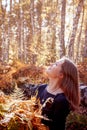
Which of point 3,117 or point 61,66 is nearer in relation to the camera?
point 3,117

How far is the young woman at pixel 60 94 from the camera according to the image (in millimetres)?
3295

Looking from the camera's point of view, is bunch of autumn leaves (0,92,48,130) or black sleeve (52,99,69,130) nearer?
bunch of autumn leaves (0,92,48,130)

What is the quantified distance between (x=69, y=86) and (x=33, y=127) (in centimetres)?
86

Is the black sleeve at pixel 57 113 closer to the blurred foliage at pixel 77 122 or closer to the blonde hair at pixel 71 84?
the blonde hair at pixel 71 84

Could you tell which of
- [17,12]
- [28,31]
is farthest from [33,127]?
[28,31]

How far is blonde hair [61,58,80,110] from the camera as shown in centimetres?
340

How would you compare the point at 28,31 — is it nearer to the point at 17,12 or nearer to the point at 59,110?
the point at 17,12

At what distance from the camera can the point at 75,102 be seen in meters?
3.40

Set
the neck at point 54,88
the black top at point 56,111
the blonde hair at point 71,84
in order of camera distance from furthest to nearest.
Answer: the neck at point 54,88
the blonde hair at point 71,84
the black top at point 56,111

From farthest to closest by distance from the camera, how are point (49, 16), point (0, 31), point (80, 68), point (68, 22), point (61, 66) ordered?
1. point (68, 22)
2. point (49, 16)
3. point (0, 31)
4. point (80, 68)
5. point (61, 66)

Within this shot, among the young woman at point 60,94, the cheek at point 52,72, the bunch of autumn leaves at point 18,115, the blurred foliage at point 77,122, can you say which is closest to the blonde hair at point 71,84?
the young woman at point 60,94

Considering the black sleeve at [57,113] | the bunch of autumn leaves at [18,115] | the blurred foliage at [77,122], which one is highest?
the bunch of autumn leaves at [18,115]

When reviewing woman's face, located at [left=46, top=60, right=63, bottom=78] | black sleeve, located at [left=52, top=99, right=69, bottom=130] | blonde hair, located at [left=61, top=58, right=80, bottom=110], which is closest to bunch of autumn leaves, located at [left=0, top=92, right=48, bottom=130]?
black sleeve, located at [left=52, top=99, right=69, bottom=130]

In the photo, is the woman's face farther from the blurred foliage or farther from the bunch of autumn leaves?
the blurred foliage
